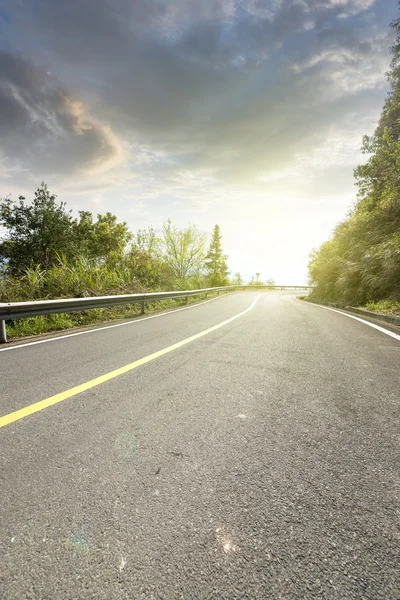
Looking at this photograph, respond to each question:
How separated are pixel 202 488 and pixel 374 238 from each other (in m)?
14.7

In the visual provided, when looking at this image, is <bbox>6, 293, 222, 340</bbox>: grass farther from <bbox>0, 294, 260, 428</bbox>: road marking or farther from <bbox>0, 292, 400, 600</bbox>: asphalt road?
<bbox>0, 294, 260, 428</bbox>: road marking

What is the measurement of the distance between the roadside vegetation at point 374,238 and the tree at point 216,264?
28237mm

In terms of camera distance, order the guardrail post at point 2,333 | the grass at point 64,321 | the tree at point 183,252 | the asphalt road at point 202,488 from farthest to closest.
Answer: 1. the tree at point 183,252
2. the grass at point 64,321
3. the guardrail post at point 2,333
4. the asphalt road at point 202,488

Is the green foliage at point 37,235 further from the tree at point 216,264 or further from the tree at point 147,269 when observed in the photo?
the tree at point 216,264

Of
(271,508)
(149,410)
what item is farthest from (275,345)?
(271,508)

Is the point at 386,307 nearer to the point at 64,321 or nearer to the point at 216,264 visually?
the point at 64,321

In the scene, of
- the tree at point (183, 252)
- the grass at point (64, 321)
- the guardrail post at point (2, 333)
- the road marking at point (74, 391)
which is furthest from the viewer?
the tree at point (183, 252)

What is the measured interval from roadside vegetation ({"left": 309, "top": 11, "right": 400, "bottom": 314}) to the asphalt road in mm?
9005

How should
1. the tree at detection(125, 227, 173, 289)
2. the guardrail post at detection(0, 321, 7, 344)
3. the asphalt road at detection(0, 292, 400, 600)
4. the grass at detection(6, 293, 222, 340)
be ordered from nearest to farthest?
the asphalt road at detection(0, 292, 400, 600) → the guardrail post at detection(0, 321, 7, 344) → the grass at detection(6, 293, 222, 340) → the tree at detection(125, 227, 173, 289)

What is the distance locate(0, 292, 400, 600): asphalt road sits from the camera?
1125 millimetres

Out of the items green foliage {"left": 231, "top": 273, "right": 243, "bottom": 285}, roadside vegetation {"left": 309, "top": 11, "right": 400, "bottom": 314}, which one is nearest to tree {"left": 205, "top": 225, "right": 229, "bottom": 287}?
green foliage {"left": 231, "top": 273, "right": 243, "bottom": 285}

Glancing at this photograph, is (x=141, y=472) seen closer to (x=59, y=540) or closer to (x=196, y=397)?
(x=59, y=540)

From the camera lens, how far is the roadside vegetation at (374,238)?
30.6 ft

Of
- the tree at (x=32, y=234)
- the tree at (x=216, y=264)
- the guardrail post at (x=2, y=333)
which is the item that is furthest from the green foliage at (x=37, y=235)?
the tree at (x=216, y=264)
